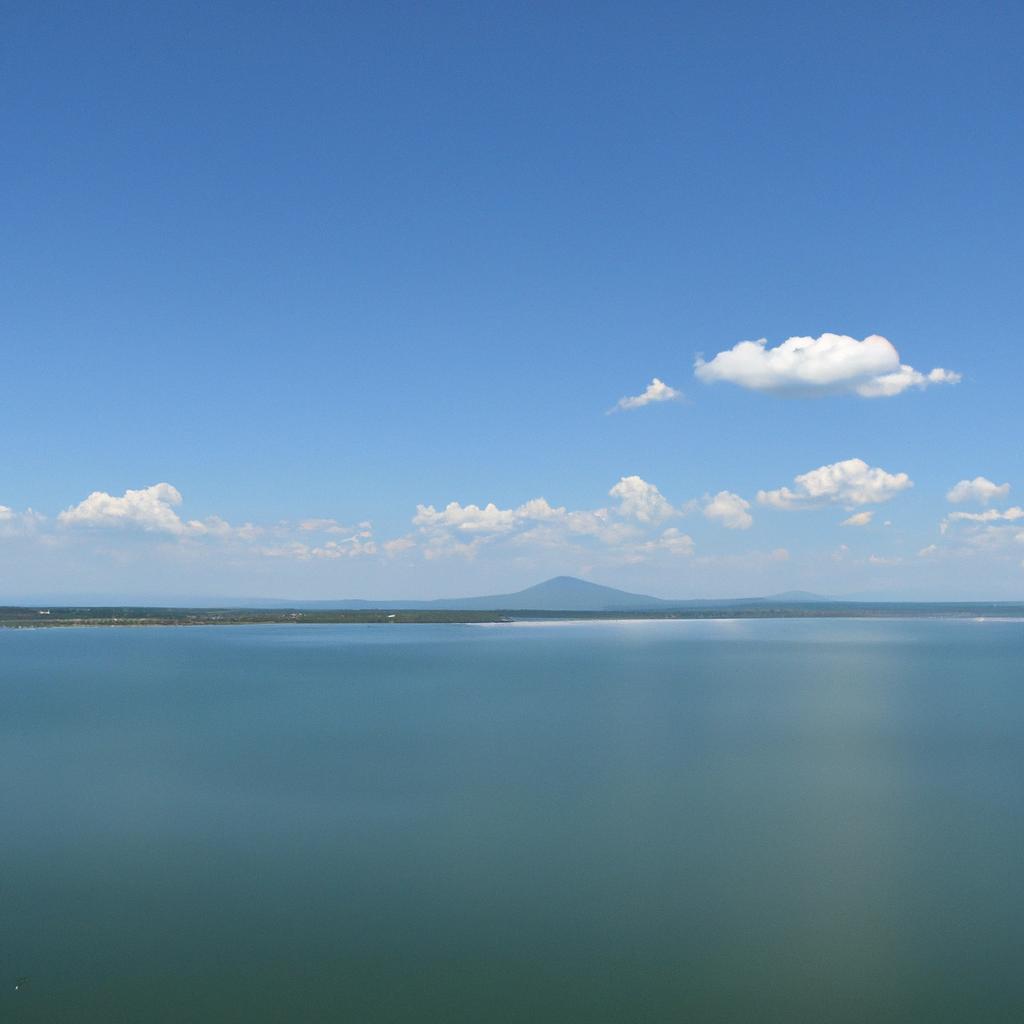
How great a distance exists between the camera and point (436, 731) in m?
27.7

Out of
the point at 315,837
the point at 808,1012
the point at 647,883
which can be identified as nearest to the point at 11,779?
the point at 315,837

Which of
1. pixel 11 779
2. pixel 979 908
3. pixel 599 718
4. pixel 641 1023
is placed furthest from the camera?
pixel 599 718

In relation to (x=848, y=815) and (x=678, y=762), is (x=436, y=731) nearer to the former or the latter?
(x=678, y=762)

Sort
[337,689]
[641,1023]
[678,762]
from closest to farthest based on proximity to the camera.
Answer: [641,1023]
[678,762]
[337,689]

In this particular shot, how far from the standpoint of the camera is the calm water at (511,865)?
402 inches

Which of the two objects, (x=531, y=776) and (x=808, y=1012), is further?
(x=531, y=776)

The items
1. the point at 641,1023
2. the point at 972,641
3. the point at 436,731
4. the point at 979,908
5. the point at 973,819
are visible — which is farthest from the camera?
the point at 972,641

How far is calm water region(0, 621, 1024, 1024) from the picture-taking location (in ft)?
33.5

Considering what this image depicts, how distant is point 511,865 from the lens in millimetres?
14305

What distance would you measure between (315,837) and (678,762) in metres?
10.7

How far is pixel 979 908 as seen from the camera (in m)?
12.7

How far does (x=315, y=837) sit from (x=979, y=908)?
35.7 ft

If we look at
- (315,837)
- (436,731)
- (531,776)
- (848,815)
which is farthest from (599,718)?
(315,837)

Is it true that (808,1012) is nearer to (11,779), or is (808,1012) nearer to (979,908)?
(979,908)
